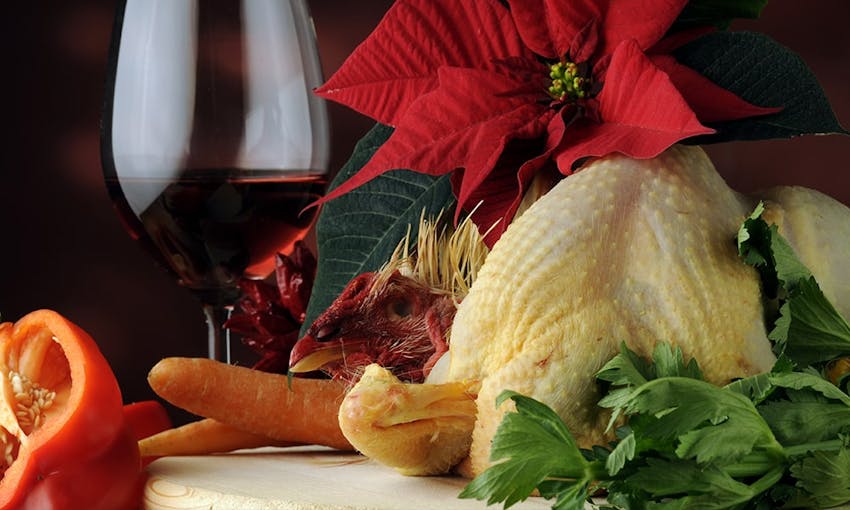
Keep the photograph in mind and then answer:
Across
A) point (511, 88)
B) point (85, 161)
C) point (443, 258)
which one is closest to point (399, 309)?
point (443, 258)

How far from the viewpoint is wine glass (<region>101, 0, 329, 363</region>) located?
0.94m

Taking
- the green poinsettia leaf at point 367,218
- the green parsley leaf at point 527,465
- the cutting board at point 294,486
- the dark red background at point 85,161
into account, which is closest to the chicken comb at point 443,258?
the green poinsettia leaf at point 367,218

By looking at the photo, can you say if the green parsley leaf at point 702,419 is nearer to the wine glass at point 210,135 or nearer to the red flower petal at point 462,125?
the red flower petal at point 462,125

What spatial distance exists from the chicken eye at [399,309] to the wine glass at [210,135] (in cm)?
22

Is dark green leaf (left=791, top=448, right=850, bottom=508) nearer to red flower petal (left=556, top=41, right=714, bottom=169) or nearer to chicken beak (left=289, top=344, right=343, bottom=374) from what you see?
red flower petal (left=556, top=41, right=714, bottom=169)

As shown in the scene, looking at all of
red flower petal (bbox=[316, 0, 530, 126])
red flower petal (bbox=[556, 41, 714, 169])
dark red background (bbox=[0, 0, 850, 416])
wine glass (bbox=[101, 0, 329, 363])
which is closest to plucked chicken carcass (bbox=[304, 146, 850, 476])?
red flower petal (bbox=[556, 41, 714, 169])

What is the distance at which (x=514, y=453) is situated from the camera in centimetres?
54

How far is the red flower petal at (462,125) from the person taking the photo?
0.70 meters

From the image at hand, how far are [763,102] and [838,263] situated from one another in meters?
0.10

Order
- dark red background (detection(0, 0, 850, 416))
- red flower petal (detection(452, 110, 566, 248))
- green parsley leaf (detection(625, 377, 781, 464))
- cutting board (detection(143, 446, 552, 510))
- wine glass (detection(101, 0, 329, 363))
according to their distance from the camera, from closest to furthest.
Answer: green parsley leaf (detection(625, 377, 781, 464))
cutting board (detection(143, 446, 552, 510))
red flower petal (detection(452, 110, 566, 248))
wine glass (detection(101, 0, 329, 363))
dark red background (detection(0, 0, 850, 416))

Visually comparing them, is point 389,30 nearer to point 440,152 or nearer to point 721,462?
point 440,152

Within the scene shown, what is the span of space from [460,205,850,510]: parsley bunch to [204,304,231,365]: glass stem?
493mm

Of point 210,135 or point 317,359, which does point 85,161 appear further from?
point 317,359

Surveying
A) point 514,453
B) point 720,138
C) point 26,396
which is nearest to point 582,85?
point 720,138
